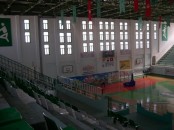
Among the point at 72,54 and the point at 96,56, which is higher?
the point at 72,54

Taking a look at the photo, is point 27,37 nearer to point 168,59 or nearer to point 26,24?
point 26,24

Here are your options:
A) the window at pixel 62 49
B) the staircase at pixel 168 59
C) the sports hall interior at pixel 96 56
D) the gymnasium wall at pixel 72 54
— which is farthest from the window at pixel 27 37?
the staircase at pixel 168 59

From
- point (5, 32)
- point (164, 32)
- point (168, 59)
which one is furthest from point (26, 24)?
point (164, 32)

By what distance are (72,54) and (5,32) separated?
22.5 ft

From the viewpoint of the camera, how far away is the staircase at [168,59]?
28328 millimetres

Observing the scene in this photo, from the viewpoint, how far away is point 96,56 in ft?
77.5

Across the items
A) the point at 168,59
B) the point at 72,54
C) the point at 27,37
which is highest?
the point at 27,37

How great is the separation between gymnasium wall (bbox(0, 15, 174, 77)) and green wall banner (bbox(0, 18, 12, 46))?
1.08 feet

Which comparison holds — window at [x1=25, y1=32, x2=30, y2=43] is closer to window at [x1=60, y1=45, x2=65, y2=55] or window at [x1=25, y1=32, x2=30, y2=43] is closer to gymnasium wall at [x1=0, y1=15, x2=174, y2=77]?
gymnasium wall at [x1=0, y1=15, x2=174, y2=77]

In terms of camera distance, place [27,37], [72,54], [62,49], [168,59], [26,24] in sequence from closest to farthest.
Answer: [26,24] → [27,37] → [62,49] → [72,54] → [168,59]

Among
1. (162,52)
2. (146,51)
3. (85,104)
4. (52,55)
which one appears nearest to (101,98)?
(85,104)

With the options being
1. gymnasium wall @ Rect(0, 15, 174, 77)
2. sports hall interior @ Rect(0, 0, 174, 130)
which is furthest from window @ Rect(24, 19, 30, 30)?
gymnasium wall @ Rect(0, 15, 174, 77)

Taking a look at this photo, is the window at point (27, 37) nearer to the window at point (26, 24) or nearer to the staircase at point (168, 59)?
the window at point (26, 24)

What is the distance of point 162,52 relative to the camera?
30.1 meters
